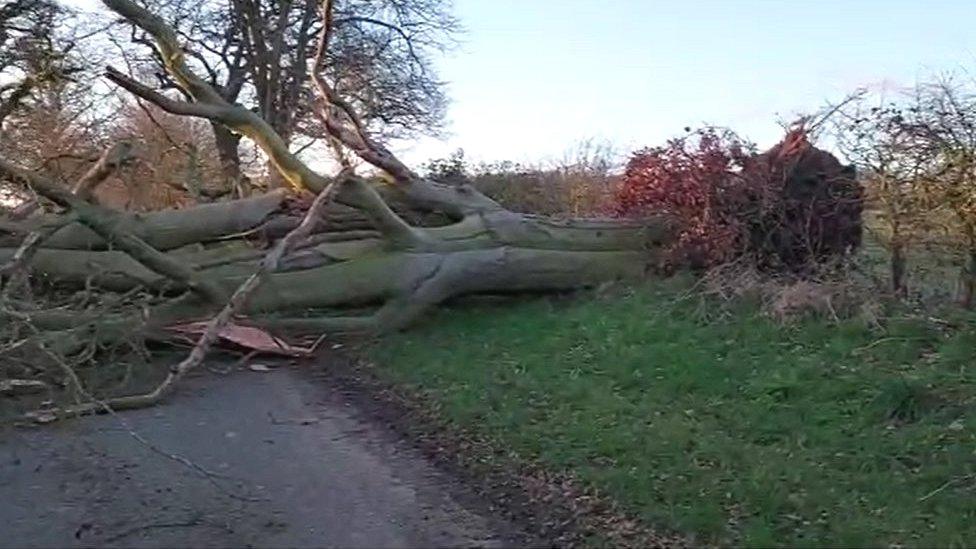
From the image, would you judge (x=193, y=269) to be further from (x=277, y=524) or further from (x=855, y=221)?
(x=855, y=221)

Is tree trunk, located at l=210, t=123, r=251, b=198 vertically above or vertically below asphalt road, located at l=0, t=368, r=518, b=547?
above

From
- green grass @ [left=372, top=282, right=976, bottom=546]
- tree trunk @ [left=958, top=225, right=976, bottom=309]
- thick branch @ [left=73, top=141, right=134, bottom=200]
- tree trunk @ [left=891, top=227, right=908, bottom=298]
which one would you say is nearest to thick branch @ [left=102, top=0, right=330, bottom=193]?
thick branch @ [left=73, top=141, right=134, bottom=200]

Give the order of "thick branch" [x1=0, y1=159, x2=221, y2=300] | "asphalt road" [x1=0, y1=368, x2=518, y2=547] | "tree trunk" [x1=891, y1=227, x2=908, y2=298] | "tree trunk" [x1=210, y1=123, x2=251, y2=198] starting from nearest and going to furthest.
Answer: "asphalt road" [x1=0, y1=368, x2=518, y2=547], "tree trunk" [x1=891, y1=227, x2=908, y2=298], "thick branch" [x1=0, y1=159, x2=221, y2=300], "tree trunk" [x1=210, y1=123, x2=251, y2=198]

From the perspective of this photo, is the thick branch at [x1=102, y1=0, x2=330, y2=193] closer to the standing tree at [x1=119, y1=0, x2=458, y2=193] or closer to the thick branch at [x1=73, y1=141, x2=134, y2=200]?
the thick branch at [x1=73, y1=141, x2=134, y2=200]

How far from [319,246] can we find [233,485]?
19.9ft

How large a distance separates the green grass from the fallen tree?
144 cm

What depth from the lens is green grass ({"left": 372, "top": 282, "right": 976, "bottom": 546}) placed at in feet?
16.7

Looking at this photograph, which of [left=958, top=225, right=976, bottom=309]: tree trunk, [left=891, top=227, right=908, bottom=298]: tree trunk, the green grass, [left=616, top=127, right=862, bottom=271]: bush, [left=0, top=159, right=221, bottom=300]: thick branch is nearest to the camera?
the green grass

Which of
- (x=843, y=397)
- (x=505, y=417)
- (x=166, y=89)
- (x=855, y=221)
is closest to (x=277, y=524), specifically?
(x=505, y=417)

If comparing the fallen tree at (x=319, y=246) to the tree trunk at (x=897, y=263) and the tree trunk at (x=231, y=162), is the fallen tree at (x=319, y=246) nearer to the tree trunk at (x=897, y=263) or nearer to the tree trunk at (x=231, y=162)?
the tree trunk at (x=231, y=162)

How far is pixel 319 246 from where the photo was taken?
12164mm

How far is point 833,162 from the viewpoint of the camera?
10.9m

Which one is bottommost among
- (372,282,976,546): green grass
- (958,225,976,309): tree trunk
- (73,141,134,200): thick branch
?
(372,282,976,546): green grass

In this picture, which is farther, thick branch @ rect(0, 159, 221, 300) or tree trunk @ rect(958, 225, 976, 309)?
thick branch @ rect(0, 159, 221, 300)
